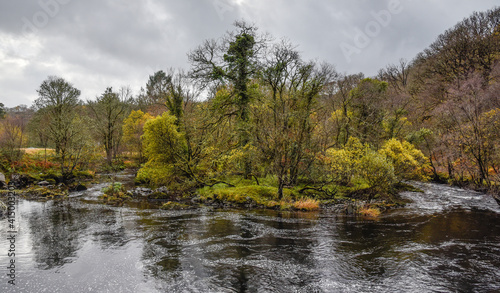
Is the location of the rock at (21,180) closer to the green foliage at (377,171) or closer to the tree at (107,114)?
the tree at (107,114)

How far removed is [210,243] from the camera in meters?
10.5

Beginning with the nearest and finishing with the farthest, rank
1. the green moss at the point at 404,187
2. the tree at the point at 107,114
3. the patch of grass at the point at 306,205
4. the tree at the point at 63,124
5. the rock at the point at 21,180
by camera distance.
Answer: the patch of grass at the point at 306,205 → the rock at the point at 21,180 → the green moss at the point at 404,187 → the tree at the point at 63,124 → the tree at the point at 107,114

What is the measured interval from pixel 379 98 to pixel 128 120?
118 feet

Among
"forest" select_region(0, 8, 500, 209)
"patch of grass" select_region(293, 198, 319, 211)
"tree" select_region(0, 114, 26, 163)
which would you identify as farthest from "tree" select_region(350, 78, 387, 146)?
"tree" select_region(0, 114, 26, 163)

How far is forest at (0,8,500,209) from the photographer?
58.4ft

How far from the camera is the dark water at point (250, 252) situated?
24.4ft

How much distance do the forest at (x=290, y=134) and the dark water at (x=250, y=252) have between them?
13.5ft

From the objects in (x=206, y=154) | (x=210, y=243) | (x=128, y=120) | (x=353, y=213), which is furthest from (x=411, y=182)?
(x=128, y=120)

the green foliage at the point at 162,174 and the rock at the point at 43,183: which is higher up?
the green foliage at the point at 162,174

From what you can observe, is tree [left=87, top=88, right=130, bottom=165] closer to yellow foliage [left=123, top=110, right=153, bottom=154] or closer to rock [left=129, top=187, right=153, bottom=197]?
yellow foliage [left=123, top=110, right=153, bottom=154]

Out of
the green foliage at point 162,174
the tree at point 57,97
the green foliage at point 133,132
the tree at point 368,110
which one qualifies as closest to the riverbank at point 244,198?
the green foliage at point 162,174

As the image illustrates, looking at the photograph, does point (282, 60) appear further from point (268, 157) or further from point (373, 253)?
point (373, 253)

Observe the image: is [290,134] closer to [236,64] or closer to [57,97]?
[236,64]

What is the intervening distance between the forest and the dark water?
4.10 meters
